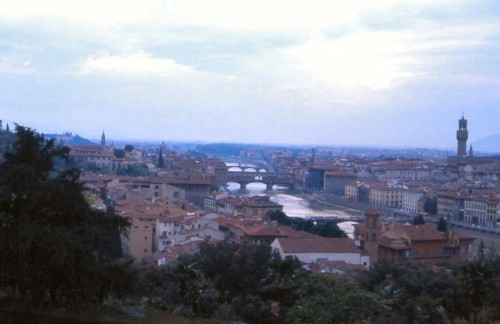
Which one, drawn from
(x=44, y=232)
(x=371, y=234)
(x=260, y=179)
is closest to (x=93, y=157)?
(x=260, y=179)

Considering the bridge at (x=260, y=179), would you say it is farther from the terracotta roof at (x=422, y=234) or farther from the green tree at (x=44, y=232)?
the green tree at (x=44, y=232)

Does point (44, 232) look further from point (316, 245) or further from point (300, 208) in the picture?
point (300, 208)

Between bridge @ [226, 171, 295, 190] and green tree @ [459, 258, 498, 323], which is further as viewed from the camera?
bridge @ [226, 171, 295, 190]

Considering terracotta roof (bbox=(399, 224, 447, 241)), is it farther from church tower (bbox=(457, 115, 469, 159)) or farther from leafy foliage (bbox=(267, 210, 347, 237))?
church tower (bbox=(457, 115, 469, 159))

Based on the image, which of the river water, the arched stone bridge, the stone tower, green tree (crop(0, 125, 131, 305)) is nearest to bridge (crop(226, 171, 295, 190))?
the arched stone bridge

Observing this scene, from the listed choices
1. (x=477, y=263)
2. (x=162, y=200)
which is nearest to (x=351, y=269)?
(x=477, y=263)

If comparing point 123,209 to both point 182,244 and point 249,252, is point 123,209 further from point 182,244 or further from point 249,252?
point 249,252

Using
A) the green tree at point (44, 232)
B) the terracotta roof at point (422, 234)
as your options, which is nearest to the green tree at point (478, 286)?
the green tree at point (44, 232)
